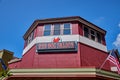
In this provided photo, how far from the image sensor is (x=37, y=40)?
1783 centimetres

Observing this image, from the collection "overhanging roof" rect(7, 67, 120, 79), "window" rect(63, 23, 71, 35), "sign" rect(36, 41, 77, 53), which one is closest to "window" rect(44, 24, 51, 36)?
"sign" rect(36, 41, 77, 53)

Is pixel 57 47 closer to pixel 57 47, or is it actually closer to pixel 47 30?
pixel 57 47

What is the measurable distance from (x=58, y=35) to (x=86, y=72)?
668 centimetres

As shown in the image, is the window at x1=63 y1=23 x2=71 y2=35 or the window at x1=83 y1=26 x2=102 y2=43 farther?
the window at x1=83 y1=26 x2=102 y2=43

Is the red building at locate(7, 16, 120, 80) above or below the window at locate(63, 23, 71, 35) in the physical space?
below

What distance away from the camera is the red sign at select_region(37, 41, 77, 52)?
643 inches

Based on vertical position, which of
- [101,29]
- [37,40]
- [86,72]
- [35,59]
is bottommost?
[86,72]

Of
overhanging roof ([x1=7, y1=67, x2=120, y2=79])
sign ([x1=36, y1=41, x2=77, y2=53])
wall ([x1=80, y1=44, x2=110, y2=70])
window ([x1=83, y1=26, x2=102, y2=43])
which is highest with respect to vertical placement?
window ([x1=83, y1=26, x2=102, y2=43])

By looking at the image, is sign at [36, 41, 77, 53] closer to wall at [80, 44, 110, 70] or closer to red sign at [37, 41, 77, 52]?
red sign at [37, 41, 77, 52]

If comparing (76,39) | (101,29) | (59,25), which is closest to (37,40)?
(59,25)

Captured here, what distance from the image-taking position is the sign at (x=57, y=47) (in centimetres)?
1634

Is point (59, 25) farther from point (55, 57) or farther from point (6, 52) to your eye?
point (6, 52)

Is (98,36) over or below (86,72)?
over

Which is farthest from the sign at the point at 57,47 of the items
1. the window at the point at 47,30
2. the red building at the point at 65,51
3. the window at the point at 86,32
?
the window at the point at 86,32
